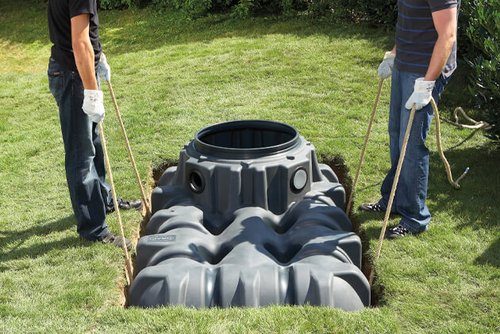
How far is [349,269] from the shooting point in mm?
3988

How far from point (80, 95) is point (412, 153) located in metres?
2.35

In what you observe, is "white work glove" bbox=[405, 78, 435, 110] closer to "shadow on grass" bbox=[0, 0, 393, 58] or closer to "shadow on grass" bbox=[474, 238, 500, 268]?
"shadow on grass" bbox=[474, 238, 500, 268]

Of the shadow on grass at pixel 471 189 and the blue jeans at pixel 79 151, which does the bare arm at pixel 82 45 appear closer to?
the blue jeans at pixel 79 151

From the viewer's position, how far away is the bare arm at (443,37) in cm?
400

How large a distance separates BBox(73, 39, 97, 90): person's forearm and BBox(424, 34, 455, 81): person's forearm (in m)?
2.16

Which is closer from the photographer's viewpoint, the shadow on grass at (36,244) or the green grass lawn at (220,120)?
the green grass lawn at (220,120)

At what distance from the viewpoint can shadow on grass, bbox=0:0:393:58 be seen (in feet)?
33.8

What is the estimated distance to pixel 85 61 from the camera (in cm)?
411

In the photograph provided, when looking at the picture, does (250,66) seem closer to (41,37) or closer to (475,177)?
(475,177)

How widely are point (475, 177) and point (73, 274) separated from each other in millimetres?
3481

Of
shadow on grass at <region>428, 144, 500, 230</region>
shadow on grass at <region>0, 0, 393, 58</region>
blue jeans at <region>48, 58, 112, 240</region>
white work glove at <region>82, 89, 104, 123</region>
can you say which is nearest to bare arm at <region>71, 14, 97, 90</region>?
white work glove at <region>82, 89, 104, 123</region>

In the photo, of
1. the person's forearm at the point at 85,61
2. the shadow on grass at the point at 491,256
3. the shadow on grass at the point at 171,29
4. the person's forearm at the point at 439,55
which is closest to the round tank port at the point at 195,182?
the person's forearm at the point at 85,61

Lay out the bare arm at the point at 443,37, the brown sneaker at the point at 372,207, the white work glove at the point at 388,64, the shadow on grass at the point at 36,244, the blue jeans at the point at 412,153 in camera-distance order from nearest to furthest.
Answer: the bare arm at the point at 443,37 < the blue jeans at the point at 412,153 < the shadow on grass at the point at 36,244 < the white work glove at the point at 388,64 < the brown sneaker at the point at 372,207

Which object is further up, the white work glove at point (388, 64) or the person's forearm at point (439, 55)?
the person's forearm at point (439, 55)
